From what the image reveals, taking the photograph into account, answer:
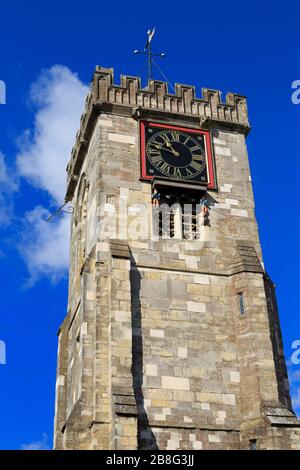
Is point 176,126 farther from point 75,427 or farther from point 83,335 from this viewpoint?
point 75,427

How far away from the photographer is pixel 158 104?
2995 centimetres

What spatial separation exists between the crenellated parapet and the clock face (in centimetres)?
63

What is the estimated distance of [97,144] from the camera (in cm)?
2841

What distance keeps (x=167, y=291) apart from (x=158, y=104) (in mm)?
8518

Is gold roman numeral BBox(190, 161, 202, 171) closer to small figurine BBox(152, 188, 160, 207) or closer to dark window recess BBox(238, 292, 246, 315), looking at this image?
small figurine BBox(152, 188, 160, 207)

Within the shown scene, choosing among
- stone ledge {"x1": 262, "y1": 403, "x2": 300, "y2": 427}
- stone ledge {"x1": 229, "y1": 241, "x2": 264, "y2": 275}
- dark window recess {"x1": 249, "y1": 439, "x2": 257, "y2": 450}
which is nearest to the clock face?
stone ledge {"x1": 229, "y1": 241, "x2": 264, "y2": 275}

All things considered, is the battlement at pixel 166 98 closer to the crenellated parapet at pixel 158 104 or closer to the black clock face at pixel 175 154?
the crenellated parapet at pixel 158 104

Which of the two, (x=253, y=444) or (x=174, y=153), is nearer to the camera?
(x=253, y=444)

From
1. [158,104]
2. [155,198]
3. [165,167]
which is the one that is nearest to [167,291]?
[155,198]

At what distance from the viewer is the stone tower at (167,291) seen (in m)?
23.0

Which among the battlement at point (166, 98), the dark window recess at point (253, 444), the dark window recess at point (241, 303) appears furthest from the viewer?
the battlement at point (166, 98)

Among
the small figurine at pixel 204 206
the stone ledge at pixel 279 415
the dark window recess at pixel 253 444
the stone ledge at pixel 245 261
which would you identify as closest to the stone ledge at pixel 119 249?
the small figurine at pixel 204 206

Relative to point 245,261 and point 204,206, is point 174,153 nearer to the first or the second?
point 204,206
